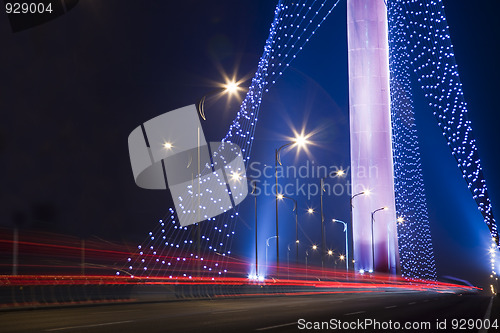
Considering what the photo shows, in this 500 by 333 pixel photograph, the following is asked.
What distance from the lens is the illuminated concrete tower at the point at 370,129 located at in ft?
222

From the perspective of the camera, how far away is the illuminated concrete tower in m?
67.8

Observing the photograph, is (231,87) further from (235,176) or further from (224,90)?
(235,176)

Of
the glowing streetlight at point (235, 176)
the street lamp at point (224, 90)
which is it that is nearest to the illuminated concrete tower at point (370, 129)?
the glowing streetlight at point (235, 176)

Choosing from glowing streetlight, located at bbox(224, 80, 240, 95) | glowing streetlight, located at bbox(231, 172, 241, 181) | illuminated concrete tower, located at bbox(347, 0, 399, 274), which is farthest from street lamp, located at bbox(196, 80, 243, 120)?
illuminated concrete tower, located at bbox(347, 0, 399, 274)

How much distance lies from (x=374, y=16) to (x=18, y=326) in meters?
60.2

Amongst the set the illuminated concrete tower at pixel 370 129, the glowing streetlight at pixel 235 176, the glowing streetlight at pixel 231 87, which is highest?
the illuminated concrete tower at pixel 370 129

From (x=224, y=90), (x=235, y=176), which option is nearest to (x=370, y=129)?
(x=235, y=176)

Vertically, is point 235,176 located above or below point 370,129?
below

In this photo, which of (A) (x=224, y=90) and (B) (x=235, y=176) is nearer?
(A) (x=224, y=90)

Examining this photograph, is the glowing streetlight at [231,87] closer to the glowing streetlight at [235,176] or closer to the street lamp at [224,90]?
the street lamp at [224,90]

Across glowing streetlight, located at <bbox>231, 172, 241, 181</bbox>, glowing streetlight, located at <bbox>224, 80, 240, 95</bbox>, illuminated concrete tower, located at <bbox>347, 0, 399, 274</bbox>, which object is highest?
illuminated concrete tower, located at <bbox>347, 0, 399, 274</bbox>

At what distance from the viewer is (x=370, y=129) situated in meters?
68.4

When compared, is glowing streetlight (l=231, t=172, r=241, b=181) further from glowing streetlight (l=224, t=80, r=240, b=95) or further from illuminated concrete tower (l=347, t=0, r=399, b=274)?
illuminated concrete tower (l=347, t=0, r=399, b=274)

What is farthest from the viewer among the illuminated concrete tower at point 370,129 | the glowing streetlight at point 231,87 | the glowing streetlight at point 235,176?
the illuminated concrete tower at point 370,129
